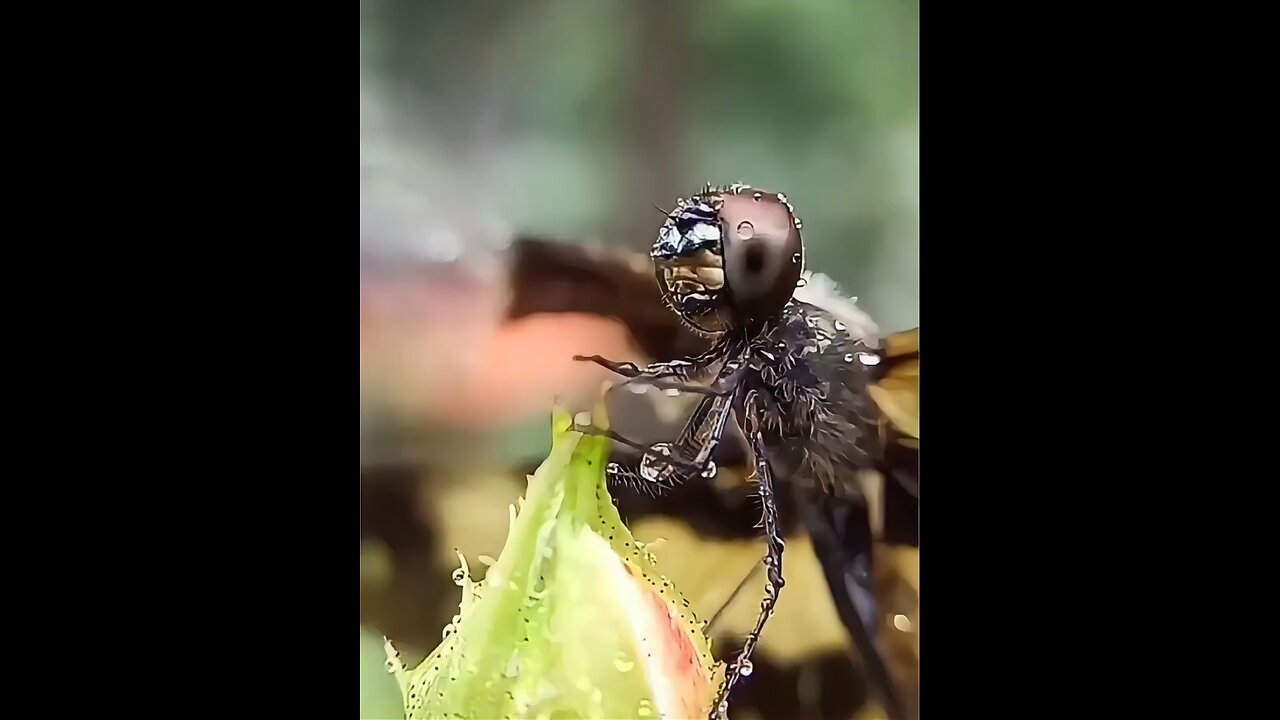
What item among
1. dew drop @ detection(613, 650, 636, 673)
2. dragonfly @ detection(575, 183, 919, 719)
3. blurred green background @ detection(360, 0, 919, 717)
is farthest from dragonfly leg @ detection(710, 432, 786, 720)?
blurred green background @ detection(360, 0, 919, 717)

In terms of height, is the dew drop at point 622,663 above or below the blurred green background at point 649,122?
below

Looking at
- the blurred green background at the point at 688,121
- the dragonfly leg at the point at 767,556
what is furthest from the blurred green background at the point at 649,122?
the dragonfly leg at the point at 767,556

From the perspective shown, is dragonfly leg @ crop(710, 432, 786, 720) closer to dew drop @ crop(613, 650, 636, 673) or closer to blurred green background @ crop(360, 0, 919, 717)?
dew drop @ crop(613, 650, 636, 673)

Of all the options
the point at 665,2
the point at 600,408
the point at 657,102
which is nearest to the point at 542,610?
the point at 600,408

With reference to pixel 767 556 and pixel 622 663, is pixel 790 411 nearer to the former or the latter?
pixel 767 556

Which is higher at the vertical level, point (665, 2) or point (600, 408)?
point (665, 2)

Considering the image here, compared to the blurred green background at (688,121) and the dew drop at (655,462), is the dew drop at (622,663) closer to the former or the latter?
the dew drop at (655,462)

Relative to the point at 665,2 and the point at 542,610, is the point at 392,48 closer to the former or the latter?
the point at 665,2

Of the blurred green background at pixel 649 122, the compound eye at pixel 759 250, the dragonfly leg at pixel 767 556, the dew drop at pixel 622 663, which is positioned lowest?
the dew drop at pixel 622 663
